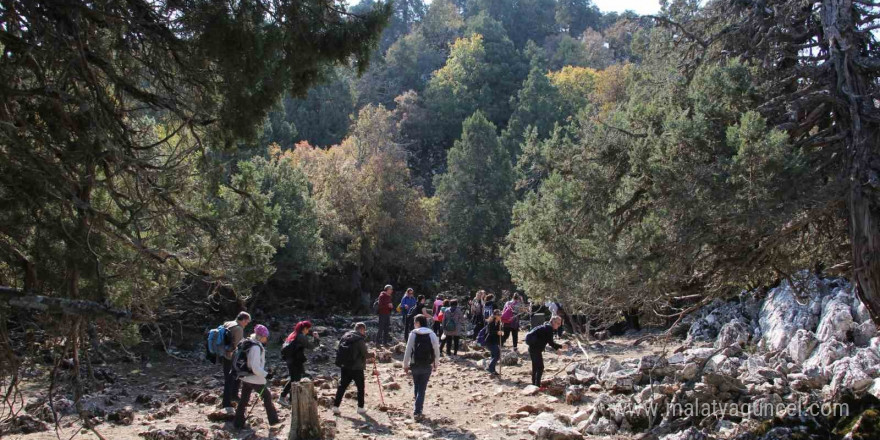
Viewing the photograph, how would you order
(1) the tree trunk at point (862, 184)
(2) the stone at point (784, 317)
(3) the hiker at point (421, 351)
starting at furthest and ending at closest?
(2) the stone at point (784, 317) < (3) the hiker at point (421, 351) < (1) the tree trunk at point (862, 184)

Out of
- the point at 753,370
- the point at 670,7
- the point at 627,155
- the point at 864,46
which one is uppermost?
the point at 670,7

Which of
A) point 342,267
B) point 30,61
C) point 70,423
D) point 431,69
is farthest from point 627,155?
point 431,69

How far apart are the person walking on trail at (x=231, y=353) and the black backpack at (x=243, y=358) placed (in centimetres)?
52

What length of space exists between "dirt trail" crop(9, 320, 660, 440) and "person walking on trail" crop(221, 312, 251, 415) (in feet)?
1.16

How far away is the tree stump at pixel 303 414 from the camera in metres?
8.54

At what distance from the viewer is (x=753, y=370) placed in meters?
10.0

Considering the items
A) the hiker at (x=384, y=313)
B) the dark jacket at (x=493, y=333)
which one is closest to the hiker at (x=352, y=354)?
the dark jacket at (x=493, y=333)

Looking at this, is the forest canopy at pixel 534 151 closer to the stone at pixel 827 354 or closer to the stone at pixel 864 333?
the stone at pixel 827 354

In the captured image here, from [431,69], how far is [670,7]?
6207 cm

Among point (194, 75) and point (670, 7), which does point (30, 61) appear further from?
point (670, 7)

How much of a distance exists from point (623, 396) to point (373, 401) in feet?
12.8

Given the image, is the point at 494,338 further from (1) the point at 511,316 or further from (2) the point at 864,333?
(2) the point at 864,333

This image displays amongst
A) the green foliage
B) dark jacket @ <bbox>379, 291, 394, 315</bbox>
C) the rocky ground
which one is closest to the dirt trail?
the rocky ground

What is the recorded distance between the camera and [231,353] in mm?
10039
